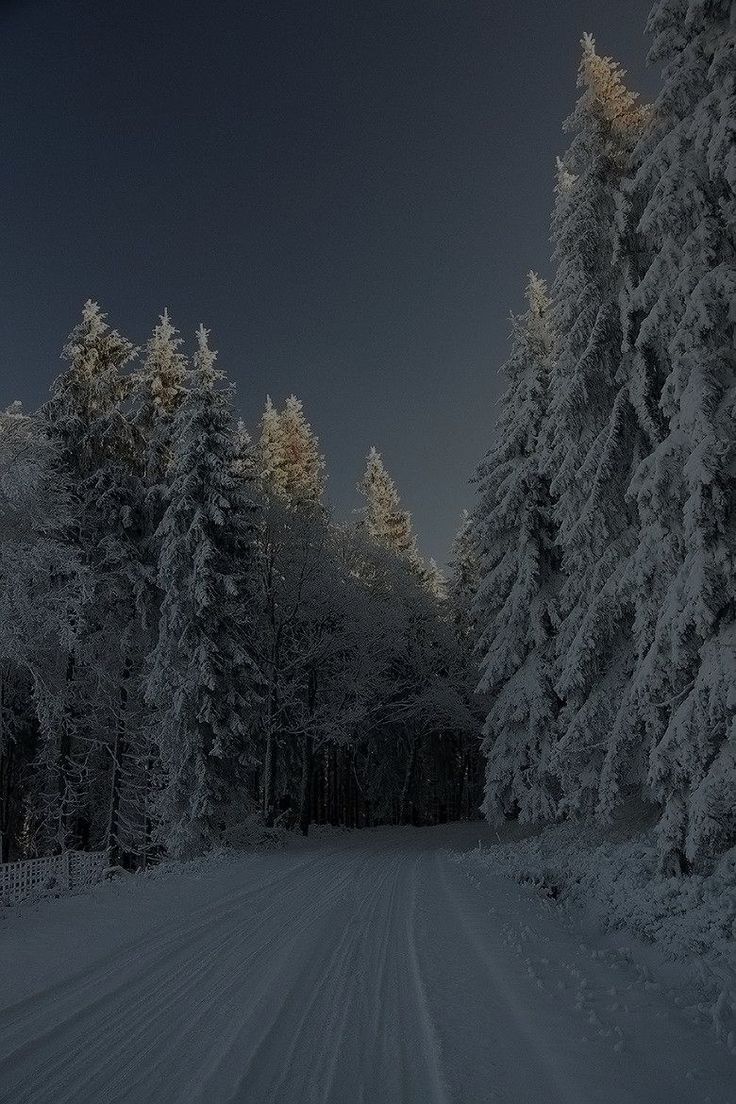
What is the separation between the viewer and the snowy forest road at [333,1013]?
180 inches

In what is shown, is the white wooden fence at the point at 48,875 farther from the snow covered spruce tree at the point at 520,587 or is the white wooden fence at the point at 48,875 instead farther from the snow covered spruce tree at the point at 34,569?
the snow covered spruce tree at the point at 520,587

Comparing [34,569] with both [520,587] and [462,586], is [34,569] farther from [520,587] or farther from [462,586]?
[462,586]

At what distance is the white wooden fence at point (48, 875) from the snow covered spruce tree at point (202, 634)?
3.63 meters

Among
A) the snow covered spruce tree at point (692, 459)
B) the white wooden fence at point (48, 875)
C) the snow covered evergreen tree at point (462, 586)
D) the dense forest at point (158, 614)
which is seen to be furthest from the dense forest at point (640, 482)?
the snow covered evergreen tree at point (462, 586)

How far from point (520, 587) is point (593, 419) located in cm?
753

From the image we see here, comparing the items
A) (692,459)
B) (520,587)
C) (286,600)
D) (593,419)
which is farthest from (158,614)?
(692,459)

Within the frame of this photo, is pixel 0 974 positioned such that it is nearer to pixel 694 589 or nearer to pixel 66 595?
pixel 694 589

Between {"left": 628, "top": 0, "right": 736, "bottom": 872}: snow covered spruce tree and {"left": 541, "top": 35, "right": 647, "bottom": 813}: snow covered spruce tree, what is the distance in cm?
260

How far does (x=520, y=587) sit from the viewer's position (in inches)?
851

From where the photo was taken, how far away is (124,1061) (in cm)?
495

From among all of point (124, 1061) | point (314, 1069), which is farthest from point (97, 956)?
point (314, 1069)

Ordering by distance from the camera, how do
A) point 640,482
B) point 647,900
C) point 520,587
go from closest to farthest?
point 647,900
point 640,482
point 520,587

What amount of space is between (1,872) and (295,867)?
277 inches

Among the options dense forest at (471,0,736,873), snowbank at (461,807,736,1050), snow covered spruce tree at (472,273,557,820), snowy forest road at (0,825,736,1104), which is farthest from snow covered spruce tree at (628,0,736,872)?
snow covered spruce tree at (472,273,557,820)
